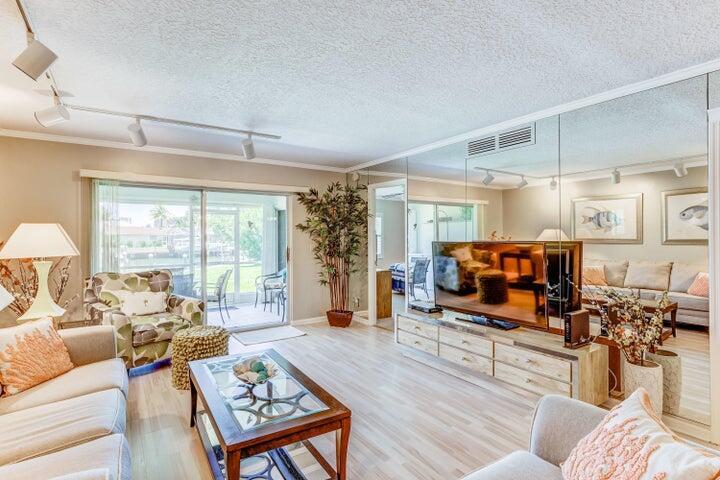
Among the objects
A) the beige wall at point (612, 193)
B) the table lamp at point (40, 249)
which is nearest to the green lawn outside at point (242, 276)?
the table lamp at point (40, 249)

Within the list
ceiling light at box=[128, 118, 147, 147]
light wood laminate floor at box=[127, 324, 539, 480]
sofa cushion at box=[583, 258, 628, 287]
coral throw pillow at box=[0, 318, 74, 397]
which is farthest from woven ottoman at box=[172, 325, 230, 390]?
sofa cushion at box=[583, 258, 628, 287]

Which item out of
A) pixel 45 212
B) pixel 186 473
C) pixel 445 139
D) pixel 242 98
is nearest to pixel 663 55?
pixel 445 139

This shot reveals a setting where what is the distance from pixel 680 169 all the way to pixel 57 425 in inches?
159

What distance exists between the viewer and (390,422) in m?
2.62

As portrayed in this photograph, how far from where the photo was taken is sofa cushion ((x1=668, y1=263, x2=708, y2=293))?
2.54m

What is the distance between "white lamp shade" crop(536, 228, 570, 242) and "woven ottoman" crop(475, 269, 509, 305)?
0.47 m

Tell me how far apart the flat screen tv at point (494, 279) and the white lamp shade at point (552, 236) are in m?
0.09

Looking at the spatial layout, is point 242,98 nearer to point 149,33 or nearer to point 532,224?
point 149,33

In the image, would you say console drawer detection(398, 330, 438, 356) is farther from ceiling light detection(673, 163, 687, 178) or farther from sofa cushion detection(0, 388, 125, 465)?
Result: sofa cushion detection(0, 388, 125, 465)

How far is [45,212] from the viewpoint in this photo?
4.00 metres

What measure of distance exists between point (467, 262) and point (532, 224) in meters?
0.72

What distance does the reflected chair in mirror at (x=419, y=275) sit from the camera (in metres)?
4.58

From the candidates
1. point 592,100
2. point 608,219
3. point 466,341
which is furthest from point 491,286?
point 592,100

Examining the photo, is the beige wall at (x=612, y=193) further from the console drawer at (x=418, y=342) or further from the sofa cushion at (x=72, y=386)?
the sofa cushion at (x=72, y=386)
